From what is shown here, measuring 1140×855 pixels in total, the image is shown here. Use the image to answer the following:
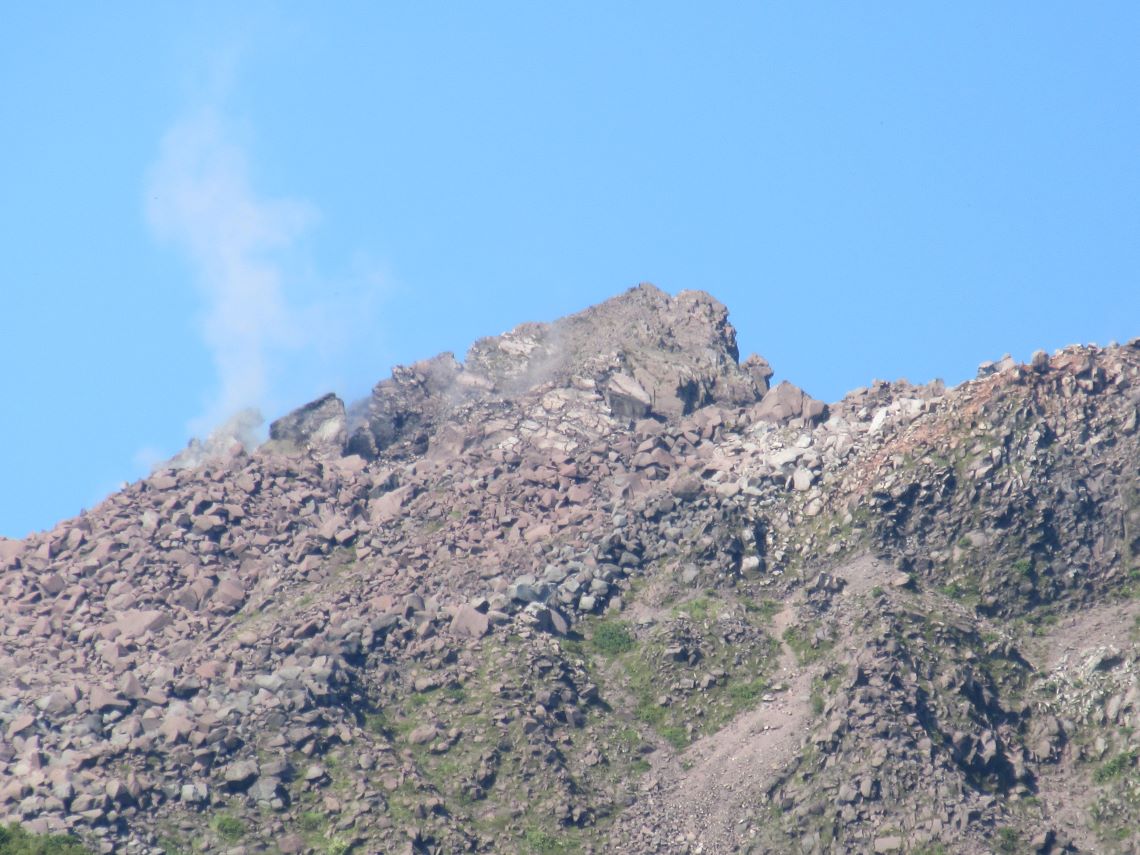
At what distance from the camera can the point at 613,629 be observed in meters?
82.1

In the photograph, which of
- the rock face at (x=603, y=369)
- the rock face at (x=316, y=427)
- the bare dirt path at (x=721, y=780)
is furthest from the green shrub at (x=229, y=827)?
the rock face at (x=603, y=369)

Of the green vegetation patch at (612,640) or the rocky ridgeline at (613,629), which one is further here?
the green vegetation patch at (612,640)

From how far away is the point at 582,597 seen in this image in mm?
83562

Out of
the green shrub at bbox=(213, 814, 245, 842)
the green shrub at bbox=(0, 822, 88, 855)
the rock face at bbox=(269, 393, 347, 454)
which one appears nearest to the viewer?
the green shrub at bbox=(0, 822, 88, 855)

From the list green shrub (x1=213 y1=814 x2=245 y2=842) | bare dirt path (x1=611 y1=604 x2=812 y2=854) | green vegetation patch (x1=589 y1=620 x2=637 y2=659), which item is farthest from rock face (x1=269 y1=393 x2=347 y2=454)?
green shrub (x1=213 y1=814 x2=245 y2=842)

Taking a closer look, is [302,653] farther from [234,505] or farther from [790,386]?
[790,386]

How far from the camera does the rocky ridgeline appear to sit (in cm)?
7225

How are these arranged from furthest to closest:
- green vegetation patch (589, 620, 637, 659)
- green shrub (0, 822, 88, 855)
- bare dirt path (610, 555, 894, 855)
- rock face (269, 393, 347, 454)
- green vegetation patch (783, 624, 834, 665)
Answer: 1. rock face (269, 393, 347, 454)
2. green vegetation patch (589, 620, 637, 659)
3. green vegetation patch (783, 624, 834, 665)
4. bare dirt path (610, 555, 894, 855)
5. green shrub (0, 822, 88, 855)

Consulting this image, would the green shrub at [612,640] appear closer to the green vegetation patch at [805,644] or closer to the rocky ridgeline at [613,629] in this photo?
the rocky ridgeline at [613,629]

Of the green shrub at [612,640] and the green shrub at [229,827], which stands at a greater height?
the green shrub at [612,640]

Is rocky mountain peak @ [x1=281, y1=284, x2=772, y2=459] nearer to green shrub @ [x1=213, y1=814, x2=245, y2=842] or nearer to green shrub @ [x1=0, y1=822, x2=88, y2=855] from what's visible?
green shrub @ [x1=213, y1=814, x2=245, y2=842]

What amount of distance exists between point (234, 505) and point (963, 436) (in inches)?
1176

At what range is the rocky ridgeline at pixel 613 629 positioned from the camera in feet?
237

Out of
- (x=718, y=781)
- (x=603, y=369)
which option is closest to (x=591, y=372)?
(x=603, y=369)
